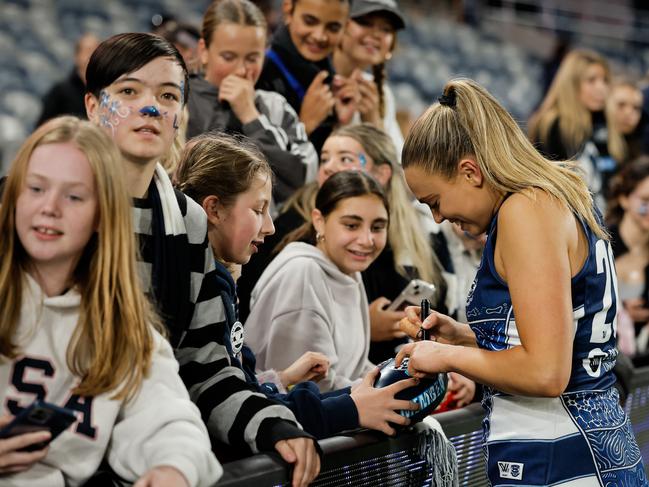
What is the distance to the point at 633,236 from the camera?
15.7 feet

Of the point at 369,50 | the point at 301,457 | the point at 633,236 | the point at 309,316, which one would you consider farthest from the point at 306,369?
the point at 633,236

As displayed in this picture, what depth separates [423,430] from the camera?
96.1 inches

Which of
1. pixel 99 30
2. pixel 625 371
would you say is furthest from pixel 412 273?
pixel 99 30

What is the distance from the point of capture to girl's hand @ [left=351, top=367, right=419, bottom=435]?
2322mm

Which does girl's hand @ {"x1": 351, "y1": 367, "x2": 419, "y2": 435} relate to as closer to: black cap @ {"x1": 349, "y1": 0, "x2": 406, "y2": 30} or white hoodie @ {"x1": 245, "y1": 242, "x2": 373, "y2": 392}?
white hoodie @ {"x1": 245, "y1": 242, "x2": 373, "y2": 392}

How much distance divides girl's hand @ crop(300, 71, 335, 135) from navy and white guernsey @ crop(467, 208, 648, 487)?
6.35ft

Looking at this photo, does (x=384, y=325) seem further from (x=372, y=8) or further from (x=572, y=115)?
(x=572, y=115)

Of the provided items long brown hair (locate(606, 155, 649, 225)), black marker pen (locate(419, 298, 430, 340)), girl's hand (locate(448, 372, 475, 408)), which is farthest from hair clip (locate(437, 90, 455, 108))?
long brown hair (locate(606, 155, 649, 225))

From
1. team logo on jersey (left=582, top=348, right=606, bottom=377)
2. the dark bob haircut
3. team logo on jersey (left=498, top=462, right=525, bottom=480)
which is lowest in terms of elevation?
team logo on jersey (left=498, top=462, right=525, bottom=480)

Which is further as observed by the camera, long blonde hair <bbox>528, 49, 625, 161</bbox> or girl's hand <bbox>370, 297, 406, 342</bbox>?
long blonde hair <bbox>528, 49, 625, 161</bbox>

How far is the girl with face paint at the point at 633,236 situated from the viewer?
14.9 feet

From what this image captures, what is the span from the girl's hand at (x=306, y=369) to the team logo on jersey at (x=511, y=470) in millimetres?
653

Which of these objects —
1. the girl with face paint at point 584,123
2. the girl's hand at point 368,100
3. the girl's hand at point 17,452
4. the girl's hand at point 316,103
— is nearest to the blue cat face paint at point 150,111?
the girl's hand at point 17,452

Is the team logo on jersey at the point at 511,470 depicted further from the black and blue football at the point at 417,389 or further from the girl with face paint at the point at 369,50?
the girl with face paint at the point at 369,50
